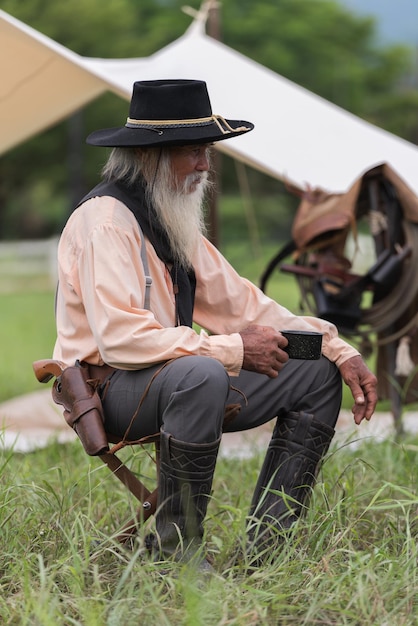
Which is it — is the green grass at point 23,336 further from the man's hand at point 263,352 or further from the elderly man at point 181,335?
the man's hand at point 263,352

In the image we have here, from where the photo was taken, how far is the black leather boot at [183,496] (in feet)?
8.77

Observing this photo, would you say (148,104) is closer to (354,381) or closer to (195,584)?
(354,381)

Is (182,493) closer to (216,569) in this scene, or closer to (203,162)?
(216,569)

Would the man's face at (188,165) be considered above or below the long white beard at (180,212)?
above

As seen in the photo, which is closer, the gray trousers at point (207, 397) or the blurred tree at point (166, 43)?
the gray trousers at point (207, 397)

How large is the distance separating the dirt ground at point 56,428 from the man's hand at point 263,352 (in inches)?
63.1

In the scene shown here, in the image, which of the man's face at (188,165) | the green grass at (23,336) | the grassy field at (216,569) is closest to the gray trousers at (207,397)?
the grassy field at (216,569)

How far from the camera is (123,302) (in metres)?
2.70

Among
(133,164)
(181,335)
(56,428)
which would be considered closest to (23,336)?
(56,428)

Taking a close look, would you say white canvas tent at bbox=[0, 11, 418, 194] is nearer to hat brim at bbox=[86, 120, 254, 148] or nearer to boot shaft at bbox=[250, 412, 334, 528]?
hat brim at bbox=[86, 120, 254, 148]

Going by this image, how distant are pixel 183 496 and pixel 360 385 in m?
0.61

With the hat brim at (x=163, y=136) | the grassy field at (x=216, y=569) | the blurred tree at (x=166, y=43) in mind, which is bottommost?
the blurred tree at (x=166, y=43)

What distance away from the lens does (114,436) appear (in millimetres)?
2867

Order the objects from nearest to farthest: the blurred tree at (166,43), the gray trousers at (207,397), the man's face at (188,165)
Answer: the gray trousers at (207,397), the man's face at (188,165), the blurred tree at (166,43)
